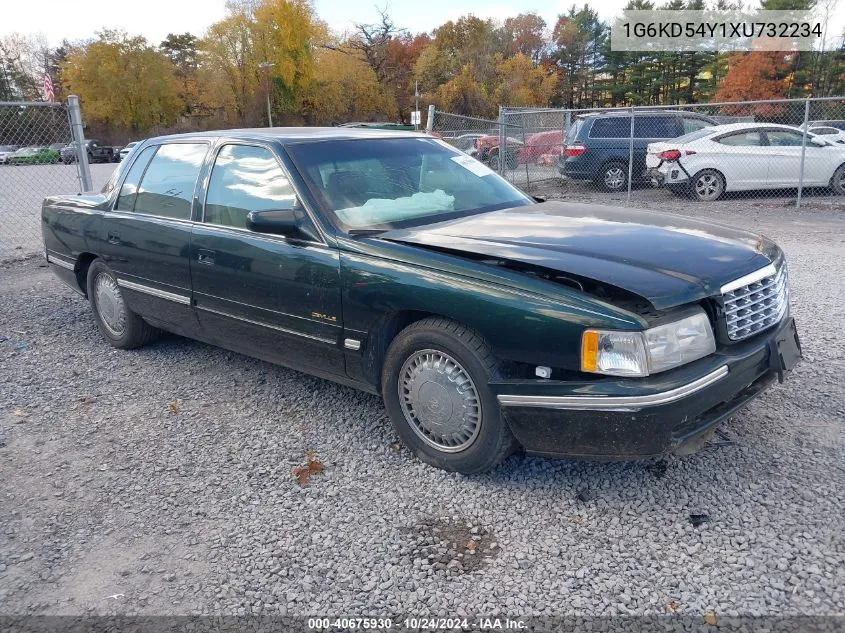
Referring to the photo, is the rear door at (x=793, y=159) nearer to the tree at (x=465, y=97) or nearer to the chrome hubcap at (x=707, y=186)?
the chrome hubcap at (x=707, y=186)

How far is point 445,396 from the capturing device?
325cm

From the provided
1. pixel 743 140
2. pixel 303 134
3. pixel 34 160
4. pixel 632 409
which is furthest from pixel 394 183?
pixel 34 160

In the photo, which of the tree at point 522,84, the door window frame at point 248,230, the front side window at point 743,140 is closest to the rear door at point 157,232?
the door window frame at point 248,230

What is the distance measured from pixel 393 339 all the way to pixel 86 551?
1635mm

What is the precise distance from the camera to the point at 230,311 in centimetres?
421

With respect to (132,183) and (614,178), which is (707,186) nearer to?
(614,178)

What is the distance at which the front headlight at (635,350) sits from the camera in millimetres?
2748

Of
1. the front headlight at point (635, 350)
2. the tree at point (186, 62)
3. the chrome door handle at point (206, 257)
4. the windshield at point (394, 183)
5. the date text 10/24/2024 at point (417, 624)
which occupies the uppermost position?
the tree at point (186, 62)

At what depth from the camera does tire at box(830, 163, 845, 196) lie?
12977 millimetres

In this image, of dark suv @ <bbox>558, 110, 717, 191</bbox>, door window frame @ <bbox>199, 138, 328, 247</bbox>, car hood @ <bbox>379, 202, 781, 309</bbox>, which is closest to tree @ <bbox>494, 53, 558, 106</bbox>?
dark suv @ <bbox>558, 110, 717, 191</bbox>

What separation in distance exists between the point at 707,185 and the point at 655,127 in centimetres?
220

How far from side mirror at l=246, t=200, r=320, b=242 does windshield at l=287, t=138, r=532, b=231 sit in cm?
15

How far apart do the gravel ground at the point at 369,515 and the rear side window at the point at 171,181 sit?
4.05 feet

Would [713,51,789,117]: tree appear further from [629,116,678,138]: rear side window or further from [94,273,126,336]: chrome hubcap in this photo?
[94,273,126,336]: chrome hubcap
